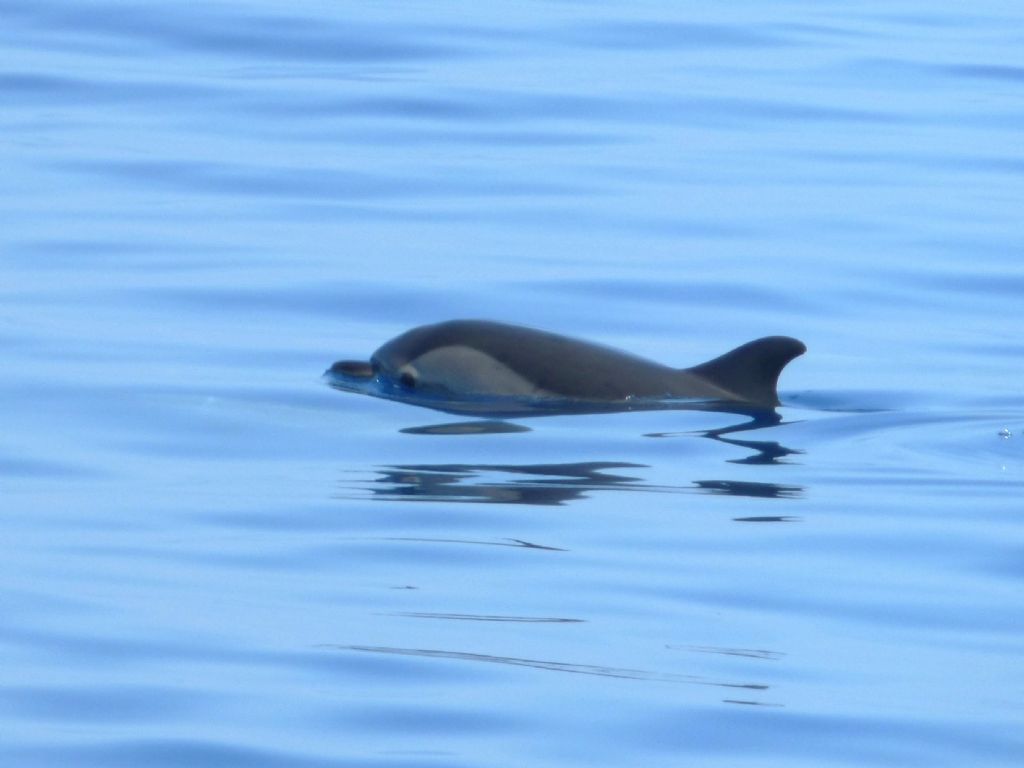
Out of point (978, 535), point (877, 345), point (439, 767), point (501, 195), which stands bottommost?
point (439, 767)

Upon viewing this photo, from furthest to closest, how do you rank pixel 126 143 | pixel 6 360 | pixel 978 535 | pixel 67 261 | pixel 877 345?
pixel 126 143
pixel 67 261
pixel 877 345
pixel 6 360
pixel 978 535

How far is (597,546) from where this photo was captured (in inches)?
269

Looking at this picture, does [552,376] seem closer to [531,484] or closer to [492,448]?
[492,448]

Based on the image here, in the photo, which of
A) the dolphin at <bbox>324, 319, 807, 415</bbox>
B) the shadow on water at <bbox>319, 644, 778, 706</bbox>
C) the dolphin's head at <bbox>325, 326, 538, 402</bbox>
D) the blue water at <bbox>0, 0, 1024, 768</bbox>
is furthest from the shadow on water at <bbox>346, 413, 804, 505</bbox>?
the shadow on water at <bbox>319, 644, 778, 706</bbox>

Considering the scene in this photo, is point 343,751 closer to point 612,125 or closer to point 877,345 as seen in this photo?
point 877,345

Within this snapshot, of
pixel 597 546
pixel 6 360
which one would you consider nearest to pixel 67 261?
pixel 6 360

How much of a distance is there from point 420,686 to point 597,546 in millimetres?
1564

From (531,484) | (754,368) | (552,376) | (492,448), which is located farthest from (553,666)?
(754,368)

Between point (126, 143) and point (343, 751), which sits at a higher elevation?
point (126, 143)

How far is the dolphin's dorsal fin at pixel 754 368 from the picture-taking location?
935 centimetres

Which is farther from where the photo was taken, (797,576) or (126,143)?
(126,143)

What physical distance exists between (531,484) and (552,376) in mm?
1658

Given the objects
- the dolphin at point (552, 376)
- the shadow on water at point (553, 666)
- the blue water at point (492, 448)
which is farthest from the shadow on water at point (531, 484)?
the shadow on water at point (553, 666)

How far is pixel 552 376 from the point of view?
935cm
